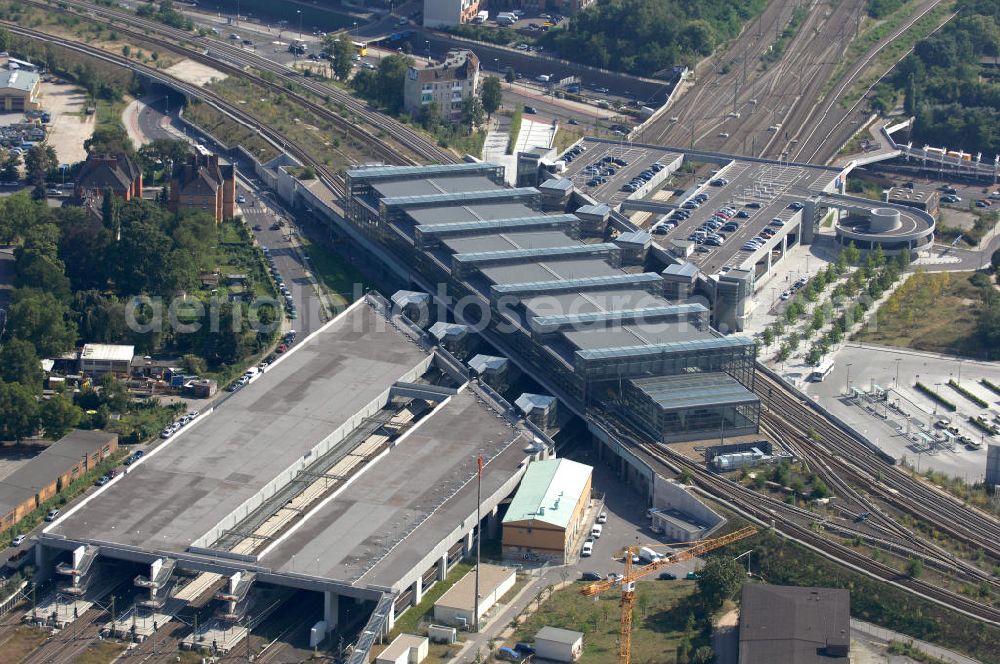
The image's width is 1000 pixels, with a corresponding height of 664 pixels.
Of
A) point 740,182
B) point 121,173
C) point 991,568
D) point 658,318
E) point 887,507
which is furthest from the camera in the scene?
point 740,182

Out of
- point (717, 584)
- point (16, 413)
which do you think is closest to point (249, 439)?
point (16, 413)

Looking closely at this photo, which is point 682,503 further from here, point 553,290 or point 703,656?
point 553,290

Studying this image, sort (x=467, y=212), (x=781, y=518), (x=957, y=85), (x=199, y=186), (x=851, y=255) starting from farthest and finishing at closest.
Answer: (x=957, y=85), (x=851, y=255), (x=199, y=186), (x=467, y=212), (x=781, y=518)

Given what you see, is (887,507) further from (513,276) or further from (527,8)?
(527,8)

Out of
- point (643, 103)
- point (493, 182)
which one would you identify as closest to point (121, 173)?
point (493, 182)

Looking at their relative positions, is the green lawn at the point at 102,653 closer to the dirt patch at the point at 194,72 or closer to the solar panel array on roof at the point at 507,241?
the solar panel array on roof at the point at 507,241

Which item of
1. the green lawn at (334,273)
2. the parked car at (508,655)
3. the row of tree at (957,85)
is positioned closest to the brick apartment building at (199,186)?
the green lawn at (334,273)
